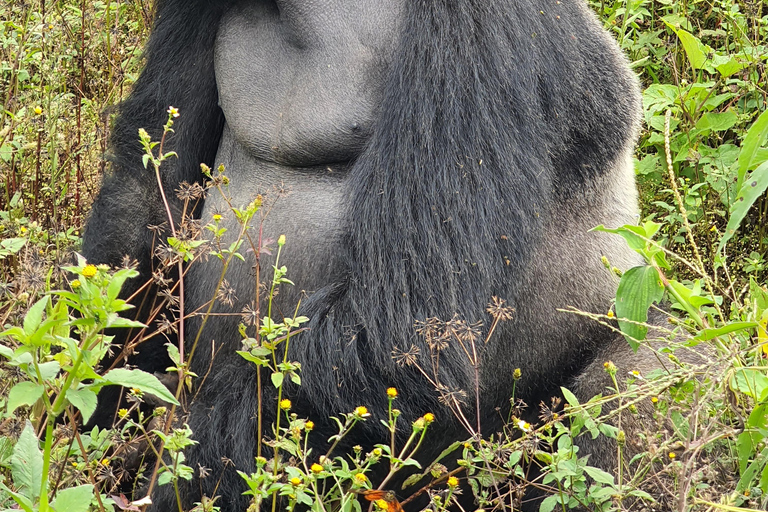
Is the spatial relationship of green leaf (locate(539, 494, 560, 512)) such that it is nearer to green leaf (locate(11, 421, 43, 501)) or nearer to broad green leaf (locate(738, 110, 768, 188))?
broad green leaf (locate(738, 110, 768, 188))

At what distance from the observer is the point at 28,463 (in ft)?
3.94

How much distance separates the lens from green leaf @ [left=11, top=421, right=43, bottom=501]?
1193 millimetres

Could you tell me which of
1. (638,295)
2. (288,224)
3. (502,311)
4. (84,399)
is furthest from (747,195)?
(288,224)

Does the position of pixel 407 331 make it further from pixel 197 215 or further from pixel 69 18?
pixel 69 18

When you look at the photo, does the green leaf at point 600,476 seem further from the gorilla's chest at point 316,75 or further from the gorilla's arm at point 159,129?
the gorilla's arm at point 159,129

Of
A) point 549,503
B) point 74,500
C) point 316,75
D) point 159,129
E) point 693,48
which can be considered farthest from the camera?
point 693,48

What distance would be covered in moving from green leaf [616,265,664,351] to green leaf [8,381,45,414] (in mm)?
931

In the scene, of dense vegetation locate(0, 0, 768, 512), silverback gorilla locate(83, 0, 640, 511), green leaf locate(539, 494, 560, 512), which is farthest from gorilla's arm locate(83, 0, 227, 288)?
green leaf locate(539, 494, 560, 512)

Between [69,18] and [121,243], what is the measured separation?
168cm

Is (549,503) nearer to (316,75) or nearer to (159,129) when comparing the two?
(316,75)

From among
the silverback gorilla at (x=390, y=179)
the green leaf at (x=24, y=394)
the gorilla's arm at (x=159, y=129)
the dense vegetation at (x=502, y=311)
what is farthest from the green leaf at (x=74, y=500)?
the gorilla's arm at (x=159, y=129)

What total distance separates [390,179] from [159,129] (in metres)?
0.89

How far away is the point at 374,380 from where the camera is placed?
1999 mm

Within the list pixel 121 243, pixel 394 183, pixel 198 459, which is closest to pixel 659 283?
pixel 394 183
